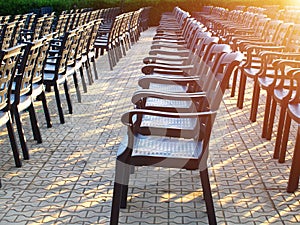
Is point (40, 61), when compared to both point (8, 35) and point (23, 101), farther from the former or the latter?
point (8, 35)

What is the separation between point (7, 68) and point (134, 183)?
4.37 ft

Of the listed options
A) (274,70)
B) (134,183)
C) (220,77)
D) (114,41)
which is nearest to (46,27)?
(114,41)

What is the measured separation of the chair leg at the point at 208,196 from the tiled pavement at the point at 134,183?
0.17 metres

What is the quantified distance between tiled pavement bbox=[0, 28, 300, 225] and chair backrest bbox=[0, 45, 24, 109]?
0.64 m

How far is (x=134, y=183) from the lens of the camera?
12.9 ft

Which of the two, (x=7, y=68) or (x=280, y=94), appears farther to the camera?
(x=280, y=94)

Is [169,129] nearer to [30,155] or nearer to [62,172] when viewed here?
[62,172]

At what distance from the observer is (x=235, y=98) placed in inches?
278

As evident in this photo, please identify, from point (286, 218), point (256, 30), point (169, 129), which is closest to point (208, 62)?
point (169, 129)

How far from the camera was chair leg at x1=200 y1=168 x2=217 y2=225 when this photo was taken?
121 inches

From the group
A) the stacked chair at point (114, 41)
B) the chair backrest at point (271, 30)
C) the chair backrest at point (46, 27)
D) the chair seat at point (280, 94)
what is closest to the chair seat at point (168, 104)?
the chair seat at point (280, 94)

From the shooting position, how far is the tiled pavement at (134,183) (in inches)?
133

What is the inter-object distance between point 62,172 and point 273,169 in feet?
6.00

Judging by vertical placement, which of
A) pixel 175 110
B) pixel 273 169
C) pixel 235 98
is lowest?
pixel 235 98
